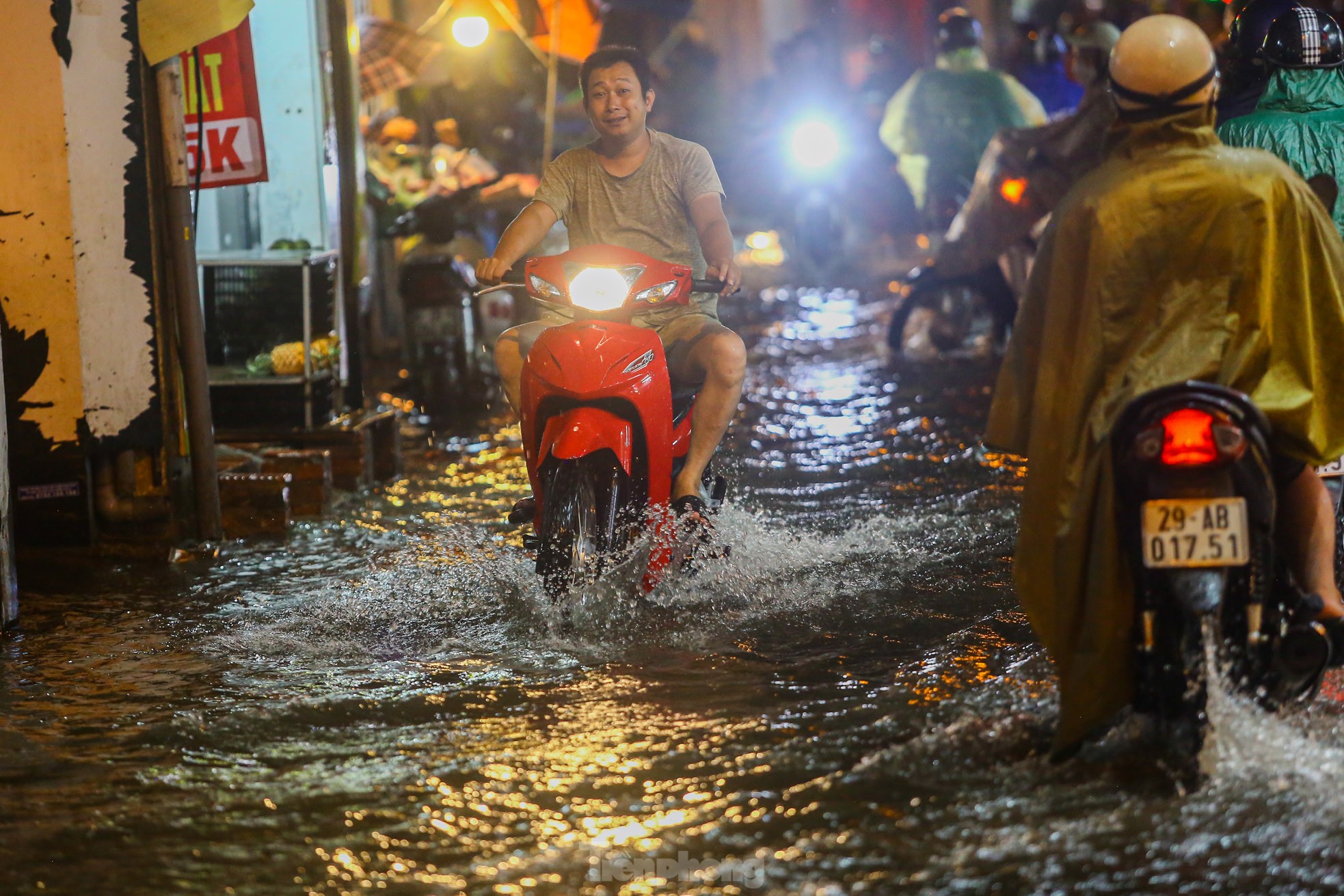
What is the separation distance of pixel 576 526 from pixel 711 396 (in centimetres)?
81

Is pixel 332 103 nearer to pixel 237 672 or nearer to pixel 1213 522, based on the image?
pixel 237 672

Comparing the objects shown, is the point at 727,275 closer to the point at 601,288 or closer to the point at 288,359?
the point at 601,288

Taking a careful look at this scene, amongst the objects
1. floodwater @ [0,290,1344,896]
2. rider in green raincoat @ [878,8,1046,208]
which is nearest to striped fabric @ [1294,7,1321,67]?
floodwater @ [0,290,1344,896]

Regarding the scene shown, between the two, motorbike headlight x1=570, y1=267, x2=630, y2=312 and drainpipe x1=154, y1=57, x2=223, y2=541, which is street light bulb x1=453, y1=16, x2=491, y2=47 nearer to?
drainpipe x1=154, y1=57, x2=223, y2=541

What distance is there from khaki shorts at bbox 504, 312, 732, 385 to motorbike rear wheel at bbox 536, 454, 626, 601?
0.68 m

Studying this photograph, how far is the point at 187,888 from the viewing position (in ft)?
10.4

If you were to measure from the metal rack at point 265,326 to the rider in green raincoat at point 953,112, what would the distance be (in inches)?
261

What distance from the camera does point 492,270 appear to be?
17.6 feet

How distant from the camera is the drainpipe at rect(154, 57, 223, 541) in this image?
6.15 meters

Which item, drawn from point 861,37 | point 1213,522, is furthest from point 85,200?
point 861,37

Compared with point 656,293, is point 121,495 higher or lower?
lower

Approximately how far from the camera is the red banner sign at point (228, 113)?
7328 millimetres

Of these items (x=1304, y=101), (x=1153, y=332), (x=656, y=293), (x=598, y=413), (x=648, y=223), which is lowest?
(x=598, y=413)

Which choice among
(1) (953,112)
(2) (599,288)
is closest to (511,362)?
(2) (599,288)
